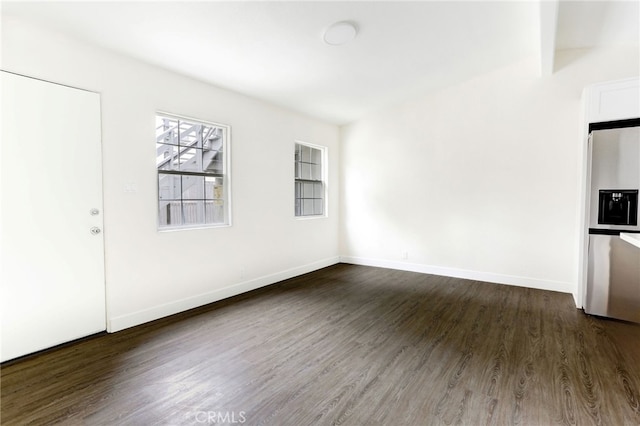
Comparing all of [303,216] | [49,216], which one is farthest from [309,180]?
[49,216]

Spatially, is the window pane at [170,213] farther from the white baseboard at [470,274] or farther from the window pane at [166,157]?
the white baseboard at [470,274]

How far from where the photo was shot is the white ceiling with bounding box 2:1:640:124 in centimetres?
244

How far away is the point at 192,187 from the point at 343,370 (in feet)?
8.44

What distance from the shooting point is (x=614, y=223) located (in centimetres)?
304

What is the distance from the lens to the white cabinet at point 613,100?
3.01 meters

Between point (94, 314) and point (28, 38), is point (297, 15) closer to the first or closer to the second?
point (28, 38)

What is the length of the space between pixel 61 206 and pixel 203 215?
1.37 metres

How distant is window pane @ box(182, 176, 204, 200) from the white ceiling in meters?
1.13

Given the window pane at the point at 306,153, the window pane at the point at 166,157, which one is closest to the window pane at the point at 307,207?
the window pane at the point at 306,153

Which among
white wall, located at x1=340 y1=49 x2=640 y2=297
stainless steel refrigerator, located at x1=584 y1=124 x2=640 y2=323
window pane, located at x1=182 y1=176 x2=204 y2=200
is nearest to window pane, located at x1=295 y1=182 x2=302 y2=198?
white wall, located at x1=340 y1=49 x2=640 y2=297

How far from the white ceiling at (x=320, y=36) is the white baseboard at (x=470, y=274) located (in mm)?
2875

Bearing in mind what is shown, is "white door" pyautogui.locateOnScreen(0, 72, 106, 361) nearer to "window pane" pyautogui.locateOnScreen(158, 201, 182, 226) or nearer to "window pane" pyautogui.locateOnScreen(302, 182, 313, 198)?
"window pane" pyautogui.locateOnScreen(158, 201, 182, 226)

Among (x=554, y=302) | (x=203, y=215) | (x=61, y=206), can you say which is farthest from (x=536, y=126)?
(x=61, y=206)

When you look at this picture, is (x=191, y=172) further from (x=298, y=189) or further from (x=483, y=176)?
(x=483, y=176)
